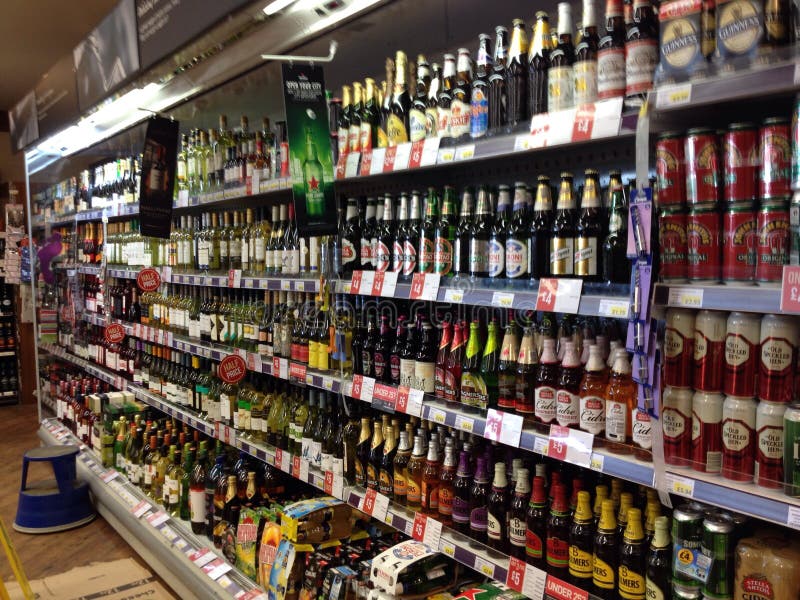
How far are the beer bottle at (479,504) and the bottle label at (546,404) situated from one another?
362 mm

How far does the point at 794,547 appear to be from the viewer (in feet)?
4.67

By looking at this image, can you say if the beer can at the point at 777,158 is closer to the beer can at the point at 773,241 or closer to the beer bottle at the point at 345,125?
the beer can at the point at 773,241

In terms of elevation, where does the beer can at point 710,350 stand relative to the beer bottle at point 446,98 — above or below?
below

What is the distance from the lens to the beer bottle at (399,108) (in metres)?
2.47

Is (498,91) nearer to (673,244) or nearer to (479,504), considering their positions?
(673,244)

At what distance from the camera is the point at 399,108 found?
2510 mm

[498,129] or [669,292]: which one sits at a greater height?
[498,129]

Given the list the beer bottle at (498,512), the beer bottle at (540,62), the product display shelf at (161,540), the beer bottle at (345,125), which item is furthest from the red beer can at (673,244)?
the product display shelf at (161,540)

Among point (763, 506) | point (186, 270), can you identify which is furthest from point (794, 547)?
point (186, 270)

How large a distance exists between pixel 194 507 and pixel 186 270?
1.56m

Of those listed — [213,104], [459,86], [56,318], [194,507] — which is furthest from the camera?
[56,318]

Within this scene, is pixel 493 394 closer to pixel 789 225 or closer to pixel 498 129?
pixel 498 129

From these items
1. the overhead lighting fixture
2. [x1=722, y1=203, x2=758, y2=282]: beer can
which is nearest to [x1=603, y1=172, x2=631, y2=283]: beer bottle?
[x1=722, y1=203, x2=758, y2=282]: beer can

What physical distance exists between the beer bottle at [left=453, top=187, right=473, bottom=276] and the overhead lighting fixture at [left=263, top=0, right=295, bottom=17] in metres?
1.07
